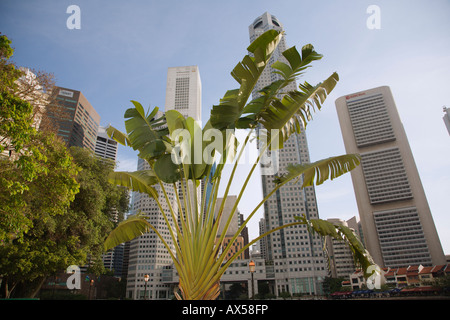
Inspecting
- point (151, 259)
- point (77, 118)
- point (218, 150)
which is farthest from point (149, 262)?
point (218, 150)

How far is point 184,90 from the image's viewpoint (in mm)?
111750

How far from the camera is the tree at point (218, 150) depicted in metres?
4.16

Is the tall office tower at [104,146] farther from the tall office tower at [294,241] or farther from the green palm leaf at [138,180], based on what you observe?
the green palm leaf at [138,180]

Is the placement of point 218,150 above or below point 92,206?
below

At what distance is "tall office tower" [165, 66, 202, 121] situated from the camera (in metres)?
109

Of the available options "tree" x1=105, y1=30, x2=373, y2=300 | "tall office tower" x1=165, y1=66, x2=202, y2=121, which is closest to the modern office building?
"tall office tower" x1=165, y1=66, x2=202, y2=121

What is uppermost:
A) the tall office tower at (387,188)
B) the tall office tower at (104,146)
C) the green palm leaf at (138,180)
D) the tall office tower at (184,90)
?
the tall office tower at (184,90)

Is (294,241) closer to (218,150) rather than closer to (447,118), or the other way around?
(447,118)

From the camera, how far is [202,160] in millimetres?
4734

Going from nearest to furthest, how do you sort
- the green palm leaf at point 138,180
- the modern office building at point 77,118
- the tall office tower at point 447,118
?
the green palm leaf at point 138,180 < the modern office building at point 77,118 < the tall office tower at point 447,118

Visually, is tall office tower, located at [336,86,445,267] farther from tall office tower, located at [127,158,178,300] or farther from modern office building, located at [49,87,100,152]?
modern office building, located at [49,87,100,152]

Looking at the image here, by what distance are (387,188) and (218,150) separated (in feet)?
346

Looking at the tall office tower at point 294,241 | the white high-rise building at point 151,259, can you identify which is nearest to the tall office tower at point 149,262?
the white high-rise building at point 151,259

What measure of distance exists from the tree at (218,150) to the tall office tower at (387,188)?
9692cm
